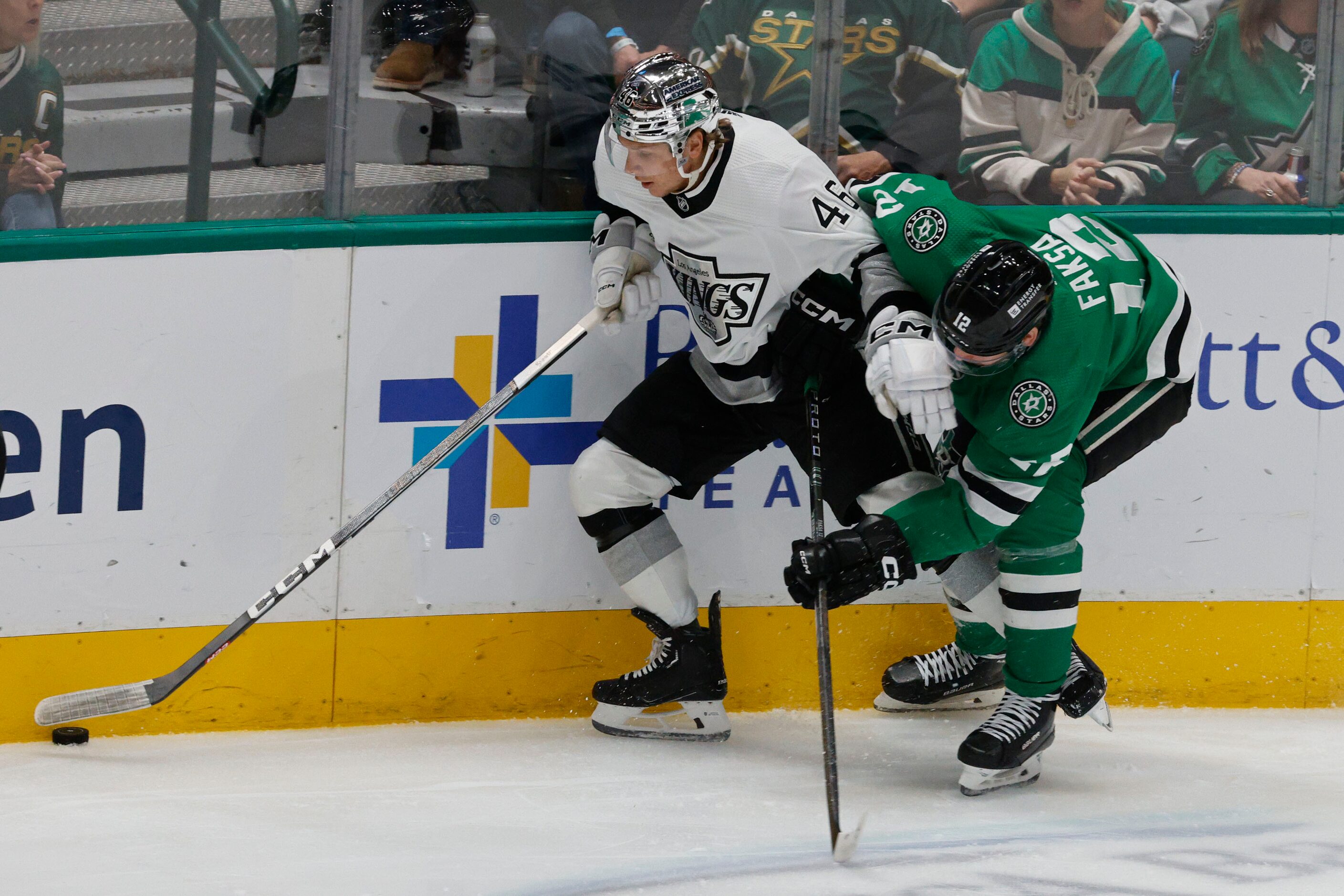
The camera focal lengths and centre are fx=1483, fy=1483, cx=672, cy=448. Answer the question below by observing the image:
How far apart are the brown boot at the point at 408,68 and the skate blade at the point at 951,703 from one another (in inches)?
65.9

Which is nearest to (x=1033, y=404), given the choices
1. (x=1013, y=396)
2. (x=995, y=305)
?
(x=1013, y=396)

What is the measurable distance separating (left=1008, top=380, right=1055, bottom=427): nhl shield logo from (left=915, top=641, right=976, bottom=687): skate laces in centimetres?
90

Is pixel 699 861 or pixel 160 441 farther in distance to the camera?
pixel 160 441

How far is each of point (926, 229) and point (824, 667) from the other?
2.75 feet

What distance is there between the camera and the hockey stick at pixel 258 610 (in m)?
2.87

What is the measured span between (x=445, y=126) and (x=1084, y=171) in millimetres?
1413

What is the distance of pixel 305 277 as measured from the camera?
3.02 metres

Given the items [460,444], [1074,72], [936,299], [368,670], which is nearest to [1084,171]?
[1074,72]

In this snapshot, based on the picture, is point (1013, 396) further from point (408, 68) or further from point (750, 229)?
point (408, 68)

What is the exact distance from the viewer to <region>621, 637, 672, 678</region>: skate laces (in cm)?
312

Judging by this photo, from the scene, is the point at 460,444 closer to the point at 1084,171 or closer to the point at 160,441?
the point at 160,441

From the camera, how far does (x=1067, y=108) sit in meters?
3.28

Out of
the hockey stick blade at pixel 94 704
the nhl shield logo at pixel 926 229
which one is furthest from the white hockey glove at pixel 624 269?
the hockey stick blade at pixel 94 704

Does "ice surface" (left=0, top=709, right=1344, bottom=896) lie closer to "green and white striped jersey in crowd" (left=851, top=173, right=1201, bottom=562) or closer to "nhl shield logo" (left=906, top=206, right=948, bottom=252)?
"green and white striped jersey in crowd" (left=851, top=173, right=1201, bottom=562)
